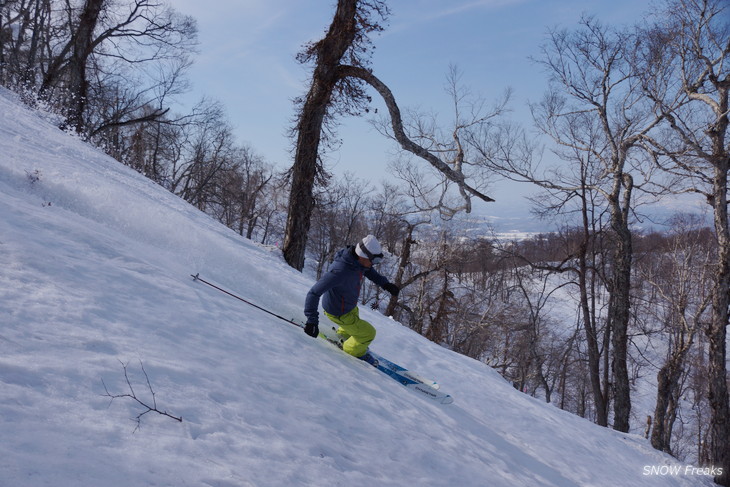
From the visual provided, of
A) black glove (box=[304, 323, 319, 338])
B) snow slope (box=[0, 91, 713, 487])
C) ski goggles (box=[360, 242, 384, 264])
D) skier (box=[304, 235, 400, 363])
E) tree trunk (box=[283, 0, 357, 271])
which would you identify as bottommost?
snow slope (box=[0, 91, 713, 487])

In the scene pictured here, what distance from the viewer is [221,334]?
3.91 metres

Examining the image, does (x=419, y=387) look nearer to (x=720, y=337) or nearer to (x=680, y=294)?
(x=720, y=337)

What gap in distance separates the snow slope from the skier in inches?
14.6

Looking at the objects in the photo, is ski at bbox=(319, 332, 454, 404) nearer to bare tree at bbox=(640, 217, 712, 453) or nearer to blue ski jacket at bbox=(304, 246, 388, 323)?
blue ski jacket at bbox=(304, 246, 388, 323)

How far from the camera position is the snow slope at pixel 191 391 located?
2.03 meters

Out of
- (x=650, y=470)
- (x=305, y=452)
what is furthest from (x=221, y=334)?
(x=650, y=470)

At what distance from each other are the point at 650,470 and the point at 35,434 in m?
8.22

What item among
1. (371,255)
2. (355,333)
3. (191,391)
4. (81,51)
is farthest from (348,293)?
(81,51)

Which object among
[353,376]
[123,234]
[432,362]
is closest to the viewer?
[353,376]

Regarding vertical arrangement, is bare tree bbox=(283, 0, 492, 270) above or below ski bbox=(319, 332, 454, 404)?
above

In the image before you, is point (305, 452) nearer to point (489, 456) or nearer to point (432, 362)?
point (489, 456)

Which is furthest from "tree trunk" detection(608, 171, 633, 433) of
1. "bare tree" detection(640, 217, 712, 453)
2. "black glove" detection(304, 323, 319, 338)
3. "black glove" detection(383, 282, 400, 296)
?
"black glove" detection(304, 323, 319, 338)

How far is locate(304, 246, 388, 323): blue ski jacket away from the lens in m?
5.17

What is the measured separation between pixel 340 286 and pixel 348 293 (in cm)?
15
